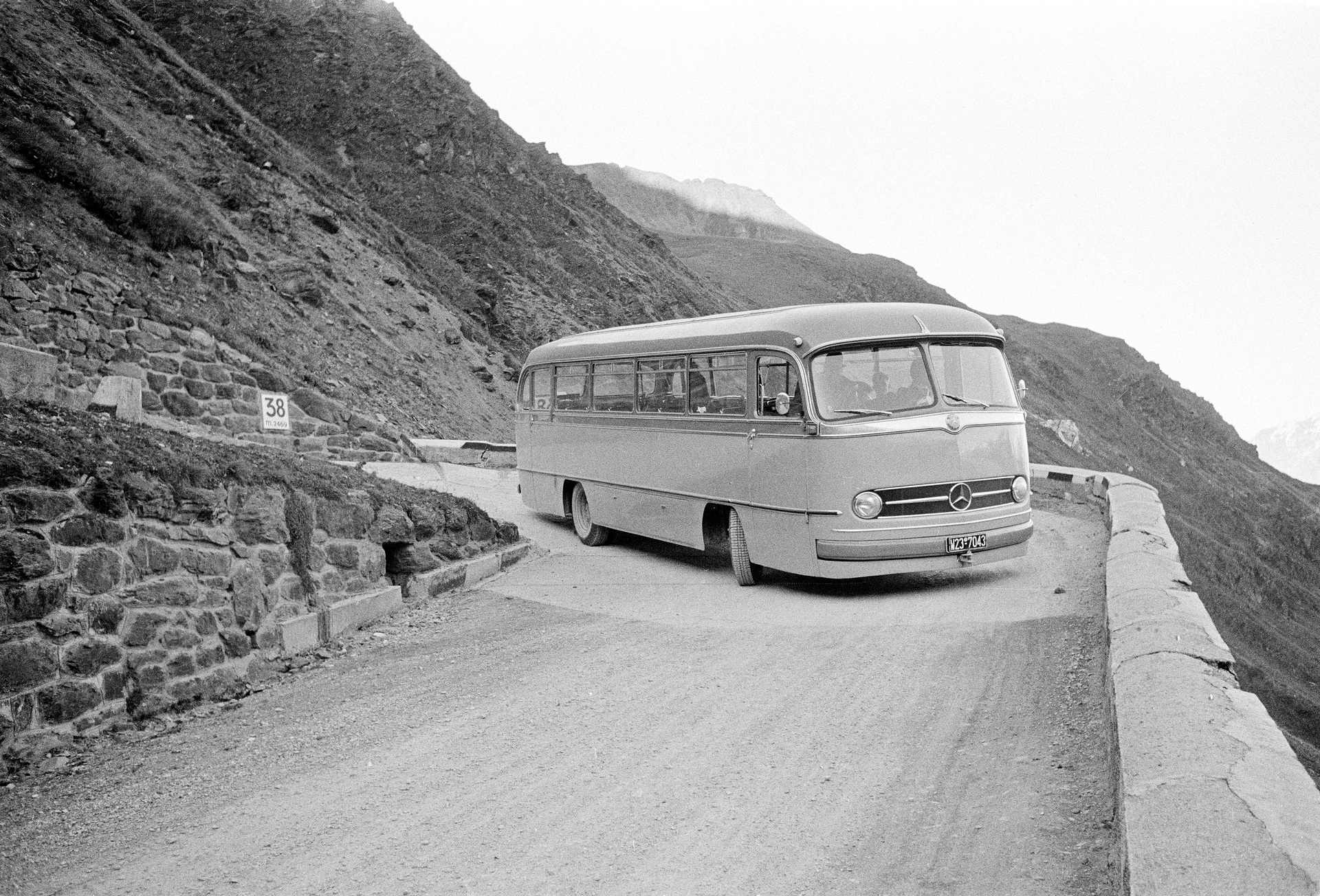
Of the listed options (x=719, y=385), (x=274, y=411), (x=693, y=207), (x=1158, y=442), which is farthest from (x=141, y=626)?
(x=693, y=207)

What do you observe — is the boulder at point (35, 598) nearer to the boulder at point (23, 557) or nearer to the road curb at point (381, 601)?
the boulder at point (23, 557)

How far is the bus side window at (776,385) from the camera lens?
10.5 m

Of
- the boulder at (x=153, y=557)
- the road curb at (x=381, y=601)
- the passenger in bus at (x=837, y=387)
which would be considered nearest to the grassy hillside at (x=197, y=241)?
the road curb at (x=381, y=601)

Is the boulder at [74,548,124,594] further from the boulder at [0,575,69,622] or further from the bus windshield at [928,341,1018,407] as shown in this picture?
the bus windshield at [928,341,1018,407]

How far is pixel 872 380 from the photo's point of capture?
34.4 ft

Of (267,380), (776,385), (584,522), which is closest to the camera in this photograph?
(776,385)

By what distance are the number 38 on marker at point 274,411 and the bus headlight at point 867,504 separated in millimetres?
11324

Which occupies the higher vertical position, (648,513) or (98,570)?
(98,570)

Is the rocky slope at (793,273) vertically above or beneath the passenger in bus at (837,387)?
above

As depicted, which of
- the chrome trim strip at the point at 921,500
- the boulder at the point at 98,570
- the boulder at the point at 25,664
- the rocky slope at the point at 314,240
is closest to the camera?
the boulder at the point at 25,664

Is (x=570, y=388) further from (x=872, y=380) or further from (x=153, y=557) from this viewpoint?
(x=153, y=557)

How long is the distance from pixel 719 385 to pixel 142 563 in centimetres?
651

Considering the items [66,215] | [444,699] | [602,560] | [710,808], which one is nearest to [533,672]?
[444,699]

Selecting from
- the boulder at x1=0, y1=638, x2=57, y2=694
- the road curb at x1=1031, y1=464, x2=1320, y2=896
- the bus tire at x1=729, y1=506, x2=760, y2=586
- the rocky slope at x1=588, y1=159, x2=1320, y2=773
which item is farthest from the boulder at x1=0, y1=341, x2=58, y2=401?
the rocky slope at x1=588, y1=159, x2=1320, y2=773
